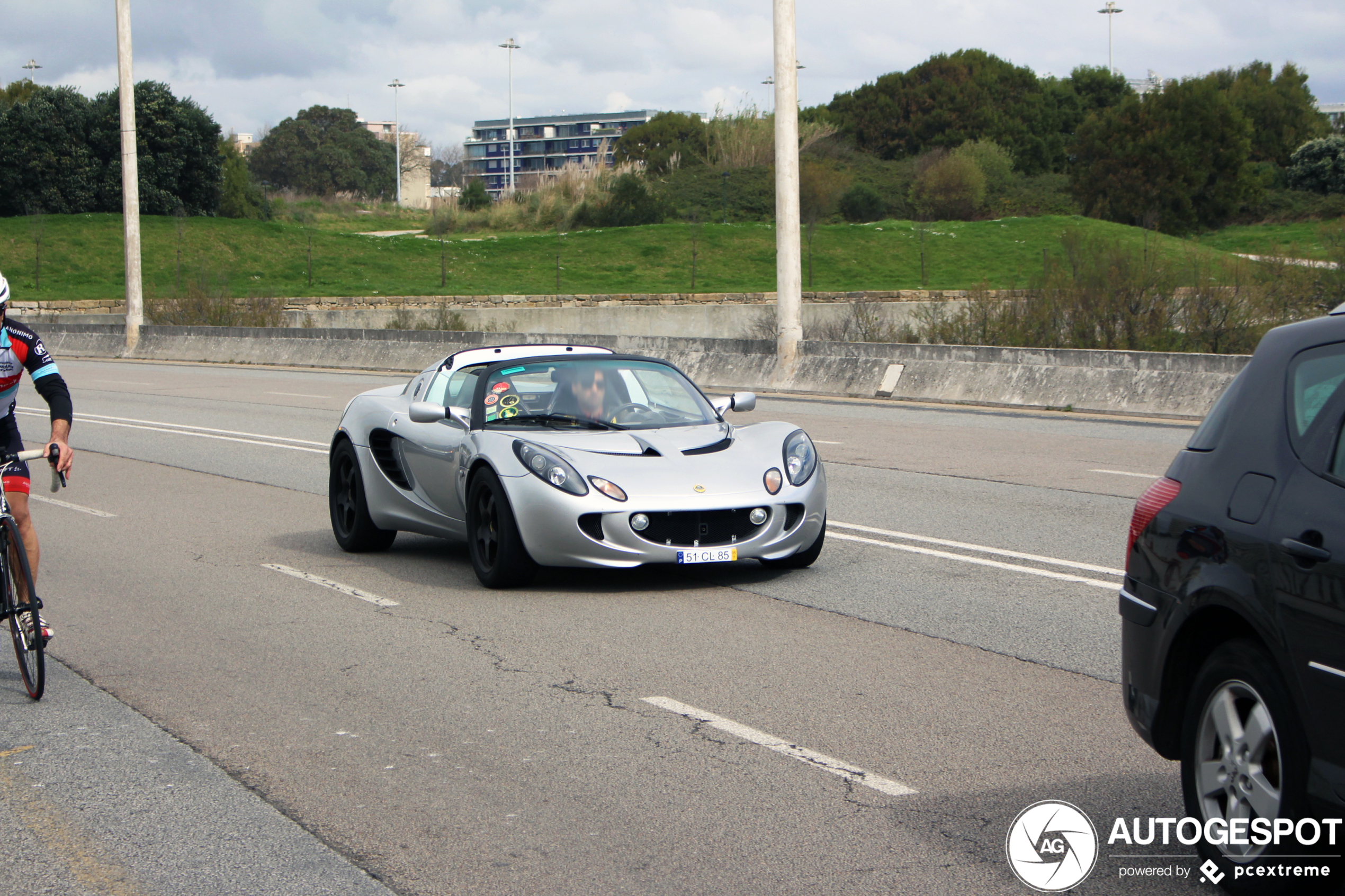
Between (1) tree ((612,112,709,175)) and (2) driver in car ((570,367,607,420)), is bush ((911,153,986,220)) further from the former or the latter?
(2) driver in car ((570,367,607,420))

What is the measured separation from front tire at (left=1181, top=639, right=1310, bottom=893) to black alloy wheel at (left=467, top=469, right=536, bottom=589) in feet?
15.7

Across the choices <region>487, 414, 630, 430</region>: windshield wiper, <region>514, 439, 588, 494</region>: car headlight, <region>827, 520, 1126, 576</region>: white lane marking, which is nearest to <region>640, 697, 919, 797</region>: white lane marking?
<region>514, 439, 588, 494</region>: car headlight

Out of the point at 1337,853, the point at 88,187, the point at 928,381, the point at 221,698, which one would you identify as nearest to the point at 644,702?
the point at 221,698

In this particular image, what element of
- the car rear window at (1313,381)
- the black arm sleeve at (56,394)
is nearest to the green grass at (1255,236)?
the black arm sleeve at (56,394)

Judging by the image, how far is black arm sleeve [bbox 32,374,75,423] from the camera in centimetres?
651

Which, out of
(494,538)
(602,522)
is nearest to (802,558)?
(602,522)

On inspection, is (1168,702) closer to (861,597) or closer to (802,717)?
(802,717)

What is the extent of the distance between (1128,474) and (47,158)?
71.2 meters

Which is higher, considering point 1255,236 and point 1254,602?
point 1255,236

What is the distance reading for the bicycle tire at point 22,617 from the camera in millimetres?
6051

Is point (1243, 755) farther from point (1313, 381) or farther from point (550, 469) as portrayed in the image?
point (550, 469)

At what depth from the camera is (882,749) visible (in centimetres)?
536

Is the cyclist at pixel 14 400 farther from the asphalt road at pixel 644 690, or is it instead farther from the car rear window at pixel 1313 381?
the car rear window at pixel 1313 381

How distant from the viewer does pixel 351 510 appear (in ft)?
33.0
